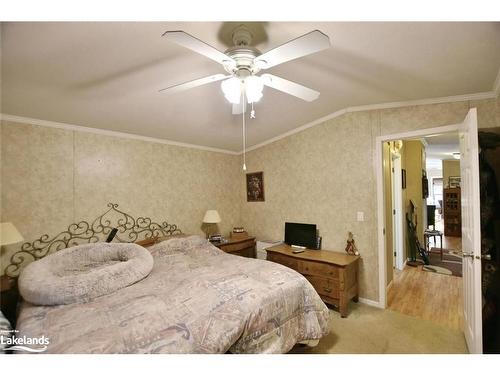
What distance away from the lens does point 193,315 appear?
134 cm

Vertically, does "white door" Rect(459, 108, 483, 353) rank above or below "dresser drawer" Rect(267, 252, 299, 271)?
above

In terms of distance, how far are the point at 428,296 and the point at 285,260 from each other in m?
1.89

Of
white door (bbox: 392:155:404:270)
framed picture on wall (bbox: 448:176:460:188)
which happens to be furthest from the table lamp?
framed picture on wall (bbox: 448:176:460:188)

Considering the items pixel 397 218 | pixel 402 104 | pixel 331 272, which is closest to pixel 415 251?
pixel 397 218

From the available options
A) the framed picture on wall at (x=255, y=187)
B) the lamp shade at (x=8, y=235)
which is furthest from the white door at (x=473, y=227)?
the lamp shade at (x=8, y=235)

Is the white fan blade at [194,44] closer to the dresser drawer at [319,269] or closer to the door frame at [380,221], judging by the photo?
the door frame at [380,221]

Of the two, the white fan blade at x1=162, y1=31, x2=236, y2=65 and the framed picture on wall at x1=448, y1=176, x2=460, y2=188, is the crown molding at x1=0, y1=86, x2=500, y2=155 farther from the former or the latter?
the framed picture on wall at x1=448, y1=176, x2=460, y2=188

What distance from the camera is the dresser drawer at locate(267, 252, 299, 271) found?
286 centimetres

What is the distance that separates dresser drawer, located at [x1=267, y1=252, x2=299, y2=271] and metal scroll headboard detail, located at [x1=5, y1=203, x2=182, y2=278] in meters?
1.44

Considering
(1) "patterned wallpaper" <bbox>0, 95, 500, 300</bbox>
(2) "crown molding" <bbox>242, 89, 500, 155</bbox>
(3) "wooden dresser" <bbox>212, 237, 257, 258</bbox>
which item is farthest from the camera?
(3) "wooden dresser" <bbox>212, 237, 257, 258</bbox>

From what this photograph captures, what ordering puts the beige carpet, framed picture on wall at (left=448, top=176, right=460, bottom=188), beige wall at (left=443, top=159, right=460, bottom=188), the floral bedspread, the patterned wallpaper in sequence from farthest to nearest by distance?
beige wall at (left=443, top=159, right=460, bottom=188) → framed picture on wall at (left=448, top=176, right=460, bottom=188) → the patterned wallpaper → the beige carpet → the floral bedspread

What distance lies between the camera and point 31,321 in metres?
1.32

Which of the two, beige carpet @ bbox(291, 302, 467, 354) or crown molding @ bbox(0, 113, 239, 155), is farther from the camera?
crown molding @ bbox(0, 113, 239, 155)

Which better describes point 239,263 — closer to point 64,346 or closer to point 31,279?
point 64,346
